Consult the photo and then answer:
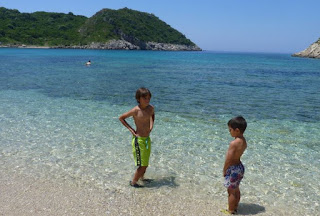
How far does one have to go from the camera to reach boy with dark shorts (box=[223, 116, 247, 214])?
203 inches

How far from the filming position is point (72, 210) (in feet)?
18.6

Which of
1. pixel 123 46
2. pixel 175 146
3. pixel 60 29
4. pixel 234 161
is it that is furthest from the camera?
pixel 60 29

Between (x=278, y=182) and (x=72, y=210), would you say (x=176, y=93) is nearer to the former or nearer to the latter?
(x=278, y=182)

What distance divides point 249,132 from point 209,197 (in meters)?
6.18

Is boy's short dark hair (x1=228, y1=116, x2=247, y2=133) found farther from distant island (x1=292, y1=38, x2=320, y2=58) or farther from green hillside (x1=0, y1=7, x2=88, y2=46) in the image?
green hillside (x1=0, y1=7, x2=88, y2=46)

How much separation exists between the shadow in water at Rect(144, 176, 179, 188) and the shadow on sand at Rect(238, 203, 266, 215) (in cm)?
162

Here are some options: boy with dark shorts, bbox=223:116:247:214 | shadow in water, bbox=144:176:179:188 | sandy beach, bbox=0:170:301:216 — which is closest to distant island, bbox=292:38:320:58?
shadow in water, bbox=144:176:179:188

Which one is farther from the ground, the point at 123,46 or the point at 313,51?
the point at 313,51

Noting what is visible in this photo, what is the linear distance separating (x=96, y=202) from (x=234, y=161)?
2.91 m

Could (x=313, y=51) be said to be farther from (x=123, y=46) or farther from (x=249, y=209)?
(x=249, y=209)

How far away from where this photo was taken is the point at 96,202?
604cm

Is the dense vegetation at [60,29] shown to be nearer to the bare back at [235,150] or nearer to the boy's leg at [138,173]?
the boy's leg at [138,173]

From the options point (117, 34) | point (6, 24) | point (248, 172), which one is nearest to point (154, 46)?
point (117, 34)

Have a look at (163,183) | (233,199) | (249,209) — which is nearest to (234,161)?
(233,199)
